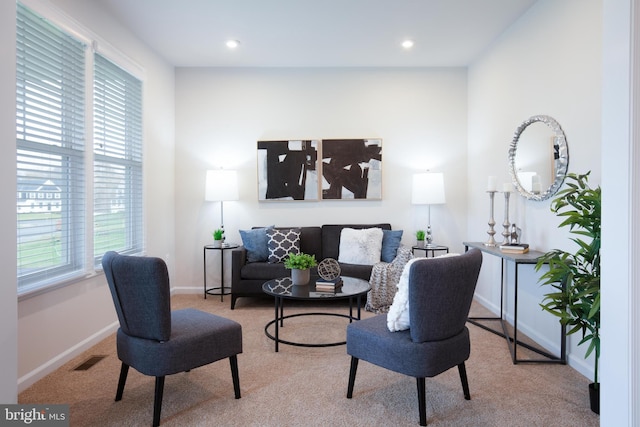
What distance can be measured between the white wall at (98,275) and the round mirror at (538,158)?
11.3ft

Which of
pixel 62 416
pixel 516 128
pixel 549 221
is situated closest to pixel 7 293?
pixel 62 416

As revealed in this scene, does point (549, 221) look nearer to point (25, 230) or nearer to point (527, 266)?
point (527, 266)

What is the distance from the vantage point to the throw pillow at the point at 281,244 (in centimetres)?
462

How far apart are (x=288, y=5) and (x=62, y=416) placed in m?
3.32

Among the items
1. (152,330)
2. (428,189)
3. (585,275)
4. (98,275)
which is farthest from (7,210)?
(428,189)

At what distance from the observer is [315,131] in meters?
5.18

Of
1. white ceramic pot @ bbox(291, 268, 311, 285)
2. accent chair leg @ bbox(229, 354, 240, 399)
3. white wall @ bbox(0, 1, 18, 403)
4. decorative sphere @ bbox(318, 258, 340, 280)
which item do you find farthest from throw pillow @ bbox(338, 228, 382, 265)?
white wall @ bbox(0, 1, 18, 403)

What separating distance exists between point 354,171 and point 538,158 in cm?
223

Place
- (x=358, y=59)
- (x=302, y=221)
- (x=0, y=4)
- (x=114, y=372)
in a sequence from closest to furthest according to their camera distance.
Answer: (x=0, y=4) → (x=114, y=372) → (x=358, y=59) → (x=302, y=221)

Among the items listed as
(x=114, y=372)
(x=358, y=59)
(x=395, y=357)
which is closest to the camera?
(x=395, y=357)

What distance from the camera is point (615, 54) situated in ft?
5.32

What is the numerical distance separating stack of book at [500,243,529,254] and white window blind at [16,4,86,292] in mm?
3431

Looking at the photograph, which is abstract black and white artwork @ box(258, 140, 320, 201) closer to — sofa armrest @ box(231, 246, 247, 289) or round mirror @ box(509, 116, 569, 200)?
sofa armrest @ box(231, 246, 247, 289)

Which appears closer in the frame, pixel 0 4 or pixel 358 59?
pixel 0 4
